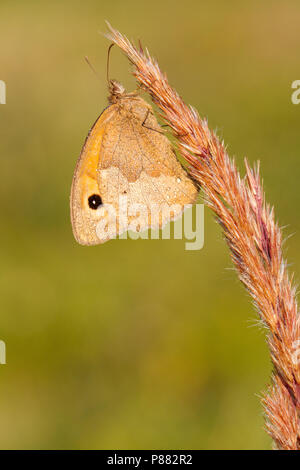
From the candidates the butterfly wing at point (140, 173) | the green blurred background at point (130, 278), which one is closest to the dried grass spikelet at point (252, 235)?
the green blurred background at point (130, 278)

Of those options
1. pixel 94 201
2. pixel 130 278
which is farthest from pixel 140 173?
pixel 130 278

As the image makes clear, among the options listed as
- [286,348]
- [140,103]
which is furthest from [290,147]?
[286,348]

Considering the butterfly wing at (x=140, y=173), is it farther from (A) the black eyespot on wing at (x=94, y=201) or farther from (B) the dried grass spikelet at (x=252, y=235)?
(B) the dried grass spikelet at (x=252, y=235)

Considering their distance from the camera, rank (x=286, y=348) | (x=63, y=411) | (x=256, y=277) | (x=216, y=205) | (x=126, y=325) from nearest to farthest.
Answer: (x=286, y=348) < (x=256, y=277) < (x=216, y=205) < (x=63, y=411) < (x=126, y=325)

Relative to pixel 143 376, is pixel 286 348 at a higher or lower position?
higher

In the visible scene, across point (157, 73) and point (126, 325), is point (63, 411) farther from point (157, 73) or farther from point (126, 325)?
point (157, 73)

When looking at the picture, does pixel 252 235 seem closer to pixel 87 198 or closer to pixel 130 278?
pixel 87 198

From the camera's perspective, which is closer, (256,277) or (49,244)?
(256,277)
